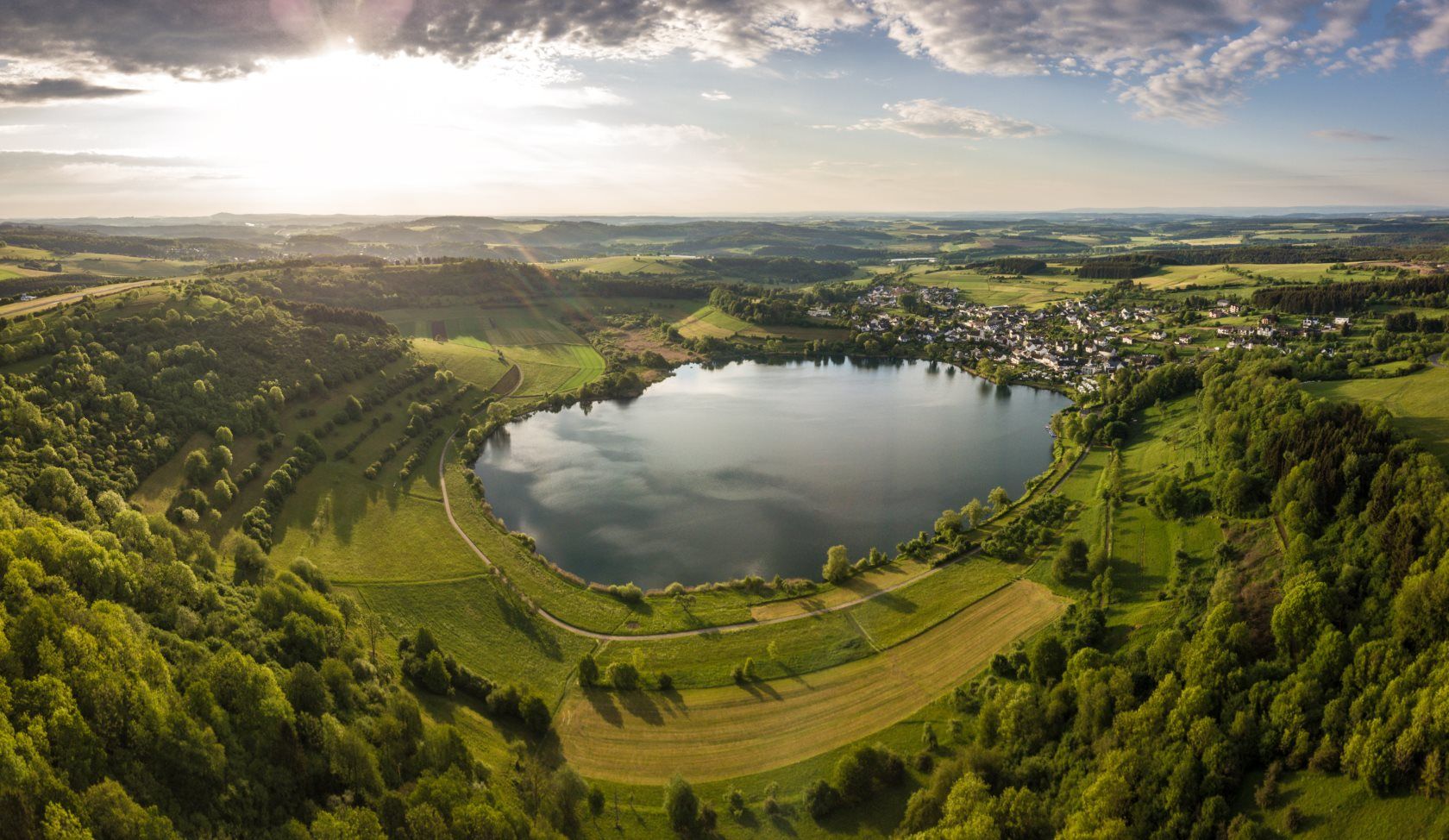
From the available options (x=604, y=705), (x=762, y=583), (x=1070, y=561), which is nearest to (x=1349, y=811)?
(x=1070, y=561)

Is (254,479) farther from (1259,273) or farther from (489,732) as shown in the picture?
(1259,273)

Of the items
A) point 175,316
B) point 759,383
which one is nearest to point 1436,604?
point 759,383

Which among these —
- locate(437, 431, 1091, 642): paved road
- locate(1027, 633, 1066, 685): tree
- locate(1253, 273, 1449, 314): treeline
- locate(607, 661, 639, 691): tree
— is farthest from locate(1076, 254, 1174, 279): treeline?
locate(607, 661, 639, 691): tree

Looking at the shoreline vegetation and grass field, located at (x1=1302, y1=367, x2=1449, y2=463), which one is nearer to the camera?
grass field, located at (x1=1302, y1=367, x2=1449, y2=463)

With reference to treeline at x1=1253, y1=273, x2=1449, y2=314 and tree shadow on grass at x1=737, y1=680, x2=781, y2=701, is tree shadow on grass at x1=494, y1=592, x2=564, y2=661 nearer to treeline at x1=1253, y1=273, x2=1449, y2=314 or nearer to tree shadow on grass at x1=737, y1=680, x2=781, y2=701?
tree shadow on grass at x1=737, y1=680, x2=781, y2=701

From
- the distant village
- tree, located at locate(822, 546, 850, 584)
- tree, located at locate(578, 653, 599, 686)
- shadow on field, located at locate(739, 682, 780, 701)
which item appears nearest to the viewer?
shadow on field, located at locate(739, 682, 780, 701)

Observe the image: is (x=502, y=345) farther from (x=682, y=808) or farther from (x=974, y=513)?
(x=682, y=808)
